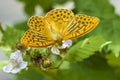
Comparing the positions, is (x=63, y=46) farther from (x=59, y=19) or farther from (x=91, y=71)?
(x=91, y=71)

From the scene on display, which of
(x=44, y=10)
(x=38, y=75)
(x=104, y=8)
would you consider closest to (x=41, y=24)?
(x=38, y=75)

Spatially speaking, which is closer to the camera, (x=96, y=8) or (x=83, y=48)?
(x=83, y=48)

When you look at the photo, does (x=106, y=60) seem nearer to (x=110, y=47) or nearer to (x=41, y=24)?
(x=110, y=47)

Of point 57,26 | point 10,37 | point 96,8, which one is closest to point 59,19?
point 57,26

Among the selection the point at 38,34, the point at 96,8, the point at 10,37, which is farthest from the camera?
the point at 96,8

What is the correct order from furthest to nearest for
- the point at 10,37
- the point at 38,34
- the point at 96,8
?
the point at 96,8 → the point at 10,37 → the point at 38,34

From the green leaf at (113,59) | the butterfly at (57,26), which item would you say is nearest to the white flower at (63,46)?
the butterfly at (57,26)

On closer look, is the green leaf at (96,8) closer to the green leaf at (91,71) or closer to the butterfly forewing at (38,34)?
the green leaf at (91,71)
